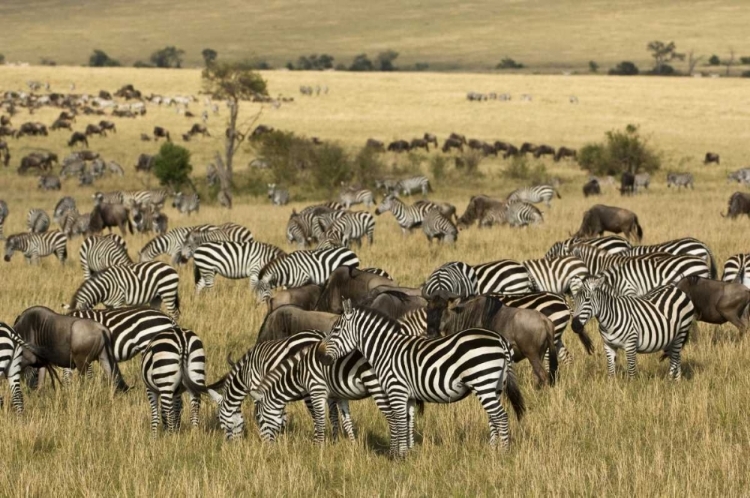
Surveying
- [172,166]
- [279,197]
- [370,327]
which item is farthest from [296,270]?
[172,166]

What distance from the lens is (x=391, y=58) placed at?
516ft

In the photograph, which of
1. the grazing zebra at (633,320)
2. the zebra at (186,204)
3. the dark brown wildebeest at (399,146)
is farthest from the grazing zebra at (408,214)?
the dark brown wildebeest at (399,146)

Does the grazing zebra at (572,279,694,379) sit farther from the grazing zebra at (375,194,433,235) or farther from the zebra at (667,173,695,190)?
the zebra at (667,173,695,190)

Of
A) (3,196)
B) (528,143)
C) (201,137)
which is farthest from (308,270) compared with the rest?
(201,137)

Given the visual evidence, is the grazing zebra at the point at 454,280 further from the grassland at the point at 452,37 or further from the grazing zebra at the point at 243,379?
the grassland at the point at 452,37

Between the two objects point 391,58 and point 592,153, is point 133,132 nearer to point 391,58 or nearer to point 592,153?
point 592,153

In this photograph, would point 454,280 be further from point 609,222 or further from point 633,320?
point 609,222

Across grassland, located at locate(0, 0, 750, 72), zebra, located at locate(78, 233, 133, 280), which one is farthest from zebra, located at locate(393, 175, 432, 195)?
grassland, located at locate(0, 0, 750, 72)

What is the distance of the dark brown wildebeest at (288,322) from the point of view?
11.4 metres

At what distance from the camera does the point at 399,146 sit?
57.1 m

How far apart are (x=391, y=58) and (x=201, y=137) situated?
326ft

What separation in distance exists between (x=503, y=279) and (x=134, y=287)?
17.6 feet

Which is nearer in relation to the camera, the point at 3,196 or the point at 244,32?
the point at 3,196

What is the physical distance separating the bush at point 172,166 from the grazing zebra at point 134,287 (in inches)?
1122
